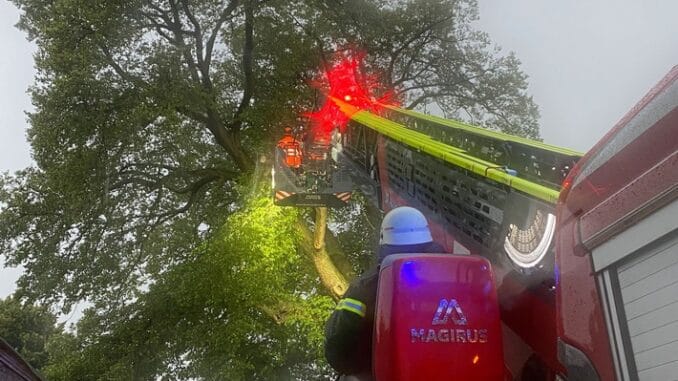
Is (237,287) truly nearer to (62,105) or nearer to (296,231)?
(296,231)

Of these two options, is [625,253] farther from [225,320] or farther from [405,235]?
[225,320]

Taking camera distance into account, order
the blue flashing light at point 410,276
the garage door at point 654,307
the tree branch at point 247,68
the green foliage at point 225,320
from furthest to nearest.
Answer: the tree branch at point 247,68 → the green foliage at point 225,320 → the blue flashing light at point 410,276 → the garage door at point 654,307

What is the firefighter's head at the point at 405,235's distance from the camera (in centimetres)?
304

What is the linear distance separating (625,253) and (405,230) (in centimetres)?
155

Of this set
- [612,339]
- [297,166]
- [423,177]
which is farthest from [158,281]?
[612,339]

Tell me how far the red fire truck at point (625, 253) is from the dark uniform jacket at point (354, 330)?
1.08m

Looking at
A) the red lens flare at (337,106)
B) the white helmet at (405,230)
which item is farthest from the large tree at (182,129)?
the white helmet at (405,230)

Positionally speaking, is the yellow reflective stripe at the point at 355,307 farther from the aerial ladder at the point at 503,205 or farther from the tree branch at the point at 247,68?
the tree branch at the point at 247,68

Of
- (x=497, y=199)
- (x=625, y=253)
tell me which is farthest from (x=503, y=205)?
(x=625, y=253)

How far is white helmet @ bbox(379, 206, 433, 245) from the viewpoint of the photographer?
3064 millimetres

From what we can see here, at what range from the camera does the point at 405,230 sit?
3.09m

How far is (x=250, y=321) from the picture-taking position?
11.2 m

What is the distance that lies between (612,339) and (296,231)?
9.38 metres

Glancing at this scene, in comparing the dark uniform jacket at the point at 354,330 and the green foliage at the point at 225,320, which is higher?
the green foliage at the point at 225,320
